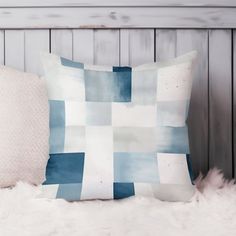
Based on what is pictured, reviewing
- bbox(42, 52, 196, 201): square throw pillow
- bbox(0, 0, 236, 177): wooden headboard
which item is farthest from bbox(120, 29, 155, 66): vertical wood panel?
bbox(42, 52, 196, 201): square throw pillow

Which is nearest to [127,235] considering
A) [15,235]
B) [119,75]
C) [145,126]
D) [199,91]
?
[15,235]

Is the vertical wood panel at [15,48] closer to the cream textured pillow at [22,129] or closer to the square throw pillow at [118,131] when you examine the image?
the cream textured pillow at [22,129]

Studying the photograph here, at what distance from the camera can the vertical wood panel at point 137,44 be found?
150 centimetres

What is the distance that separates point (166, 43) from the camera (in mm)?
1497

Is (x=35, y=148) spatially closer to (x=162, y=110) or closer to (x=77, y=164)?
(x=77, y=164)

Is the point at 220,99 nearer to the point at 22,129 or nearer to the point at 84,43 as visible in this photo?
the point at 84,43

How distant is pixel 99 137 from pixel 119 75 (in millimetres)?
181

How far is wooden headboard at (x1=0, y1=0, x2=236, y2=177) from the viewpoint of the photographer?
4.86ft

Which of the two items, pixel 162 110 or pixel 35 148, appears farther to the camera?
pixel 35 148

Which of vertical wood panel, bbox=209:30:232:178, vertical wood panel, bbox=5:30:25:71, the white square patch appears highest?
vertical wood panel, bbox=5:30:25:71

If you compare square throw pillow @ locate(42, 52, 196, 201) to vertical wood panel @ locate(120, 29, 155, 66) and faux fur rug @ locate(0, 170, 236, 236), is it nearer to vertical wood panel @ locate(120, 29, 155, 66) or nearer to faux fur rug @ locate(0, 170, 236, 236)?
faux fur rug @ locate(0, 170, 236, 236)

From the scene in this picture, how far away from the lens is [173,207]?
3.27 ft

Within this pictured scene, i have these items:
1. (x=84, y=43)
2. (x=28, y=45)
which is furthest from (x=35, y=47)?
(x=84, y=43)

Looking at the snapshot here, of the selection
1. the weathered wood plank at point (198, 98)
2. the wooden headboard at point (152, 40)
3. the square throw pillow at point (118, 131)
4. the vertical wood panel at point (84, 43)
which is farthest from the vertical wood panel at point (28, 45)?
the weathered wood plank at point (198, 98)
